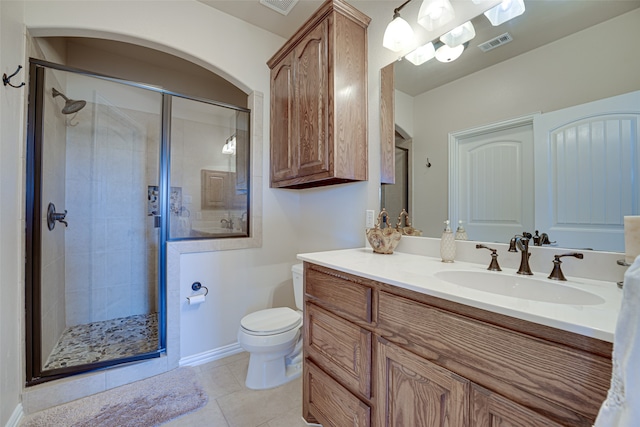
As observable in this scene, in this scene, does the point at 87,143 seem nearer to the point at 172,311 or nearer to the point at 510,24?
the point at 172,311

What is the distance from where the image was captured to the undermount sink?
2.76 ft

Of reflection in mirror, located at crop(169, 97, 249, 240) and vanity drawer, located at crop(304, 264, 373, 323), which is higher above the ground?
reflection in mirror, located at crop(169, 97, 249, 240)

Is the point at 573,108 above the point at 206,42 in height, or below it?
below

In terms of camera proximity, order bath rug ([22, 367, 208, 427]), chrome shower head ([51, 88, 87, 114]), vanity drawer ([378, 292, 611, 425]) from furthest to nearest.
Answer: chrome shower head ([51, 88, 87, 114])
bath rug ([22, 367, 208, 427])
vanity drawer ([378, 292, 611, 425])

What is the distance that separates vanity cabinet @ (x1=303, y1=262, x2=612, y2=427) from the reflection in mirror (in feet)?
3.89

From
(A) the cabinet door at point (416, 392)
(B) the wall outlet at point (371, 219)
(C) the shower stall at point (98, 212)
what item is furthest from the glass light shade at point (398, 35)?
(A) the cabinet door at point (416, 392)

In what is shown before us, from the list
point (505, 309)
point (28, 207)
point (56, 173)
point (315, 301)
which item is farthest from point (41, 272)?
point (505, 309)

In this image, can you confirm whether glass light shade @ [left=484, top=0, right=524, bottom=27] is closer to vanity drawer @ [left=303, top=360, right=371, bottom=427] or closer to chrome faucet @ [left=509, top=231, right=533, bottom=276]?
chrome faucet @ [left=509, top=231, right=533, bottom=276]

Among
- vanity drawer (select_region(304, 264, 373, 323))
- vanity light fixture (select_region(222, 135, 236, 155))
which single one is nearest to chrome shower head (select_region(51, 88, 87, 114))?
vanity light fixture (select_region(222, 135, 236, 155))

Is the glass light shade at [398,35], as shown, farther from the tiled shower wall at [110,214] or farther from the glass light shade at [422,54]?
the tiled shower wall at [110,214]

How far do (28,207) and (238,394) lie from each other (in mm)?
1666

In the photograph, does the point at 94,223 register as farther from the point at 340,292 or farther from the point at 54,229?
the point at 340,292

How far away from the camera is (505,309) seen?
0.64 m

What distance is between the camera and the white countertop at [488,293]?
56cm
